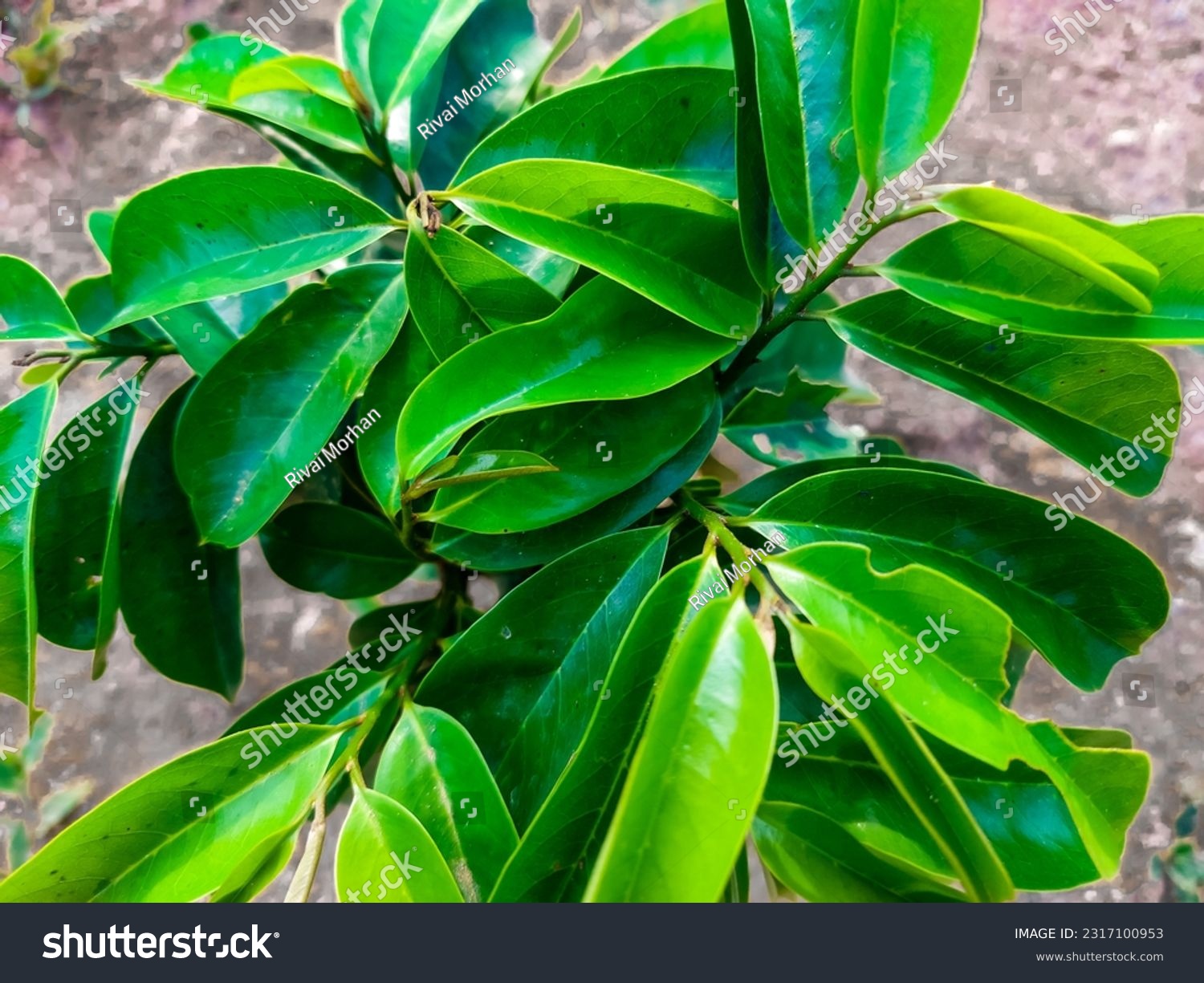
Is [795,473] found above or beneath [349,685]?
above

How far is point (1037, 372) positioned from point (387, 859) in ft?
1.36

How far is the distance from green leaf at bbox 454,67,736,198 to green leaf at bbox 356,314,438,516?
10 cm

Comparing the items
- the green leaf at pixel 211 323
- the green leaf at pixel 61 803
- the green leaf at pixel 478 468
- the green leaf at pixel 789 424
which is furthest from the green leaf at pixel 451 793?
the green leaf at pixel 61 803

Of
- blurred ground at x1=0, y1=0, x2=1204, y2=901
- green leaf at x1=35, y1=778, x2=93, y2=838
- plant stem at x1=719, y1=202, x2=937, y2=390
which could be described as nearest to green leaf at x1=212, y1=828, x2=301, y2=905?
plant stem at x1=719, y1=202, x2=937, y2=390

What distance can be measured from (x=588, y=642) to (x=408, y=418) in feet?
0.52

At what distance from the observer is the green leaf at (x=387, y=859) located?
41 centimetres

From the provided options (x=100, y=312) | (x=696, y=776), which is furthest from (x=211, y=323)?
(x=696, y=776)

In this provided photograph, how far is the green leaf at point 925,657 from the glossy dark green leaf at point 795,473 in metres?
0.13

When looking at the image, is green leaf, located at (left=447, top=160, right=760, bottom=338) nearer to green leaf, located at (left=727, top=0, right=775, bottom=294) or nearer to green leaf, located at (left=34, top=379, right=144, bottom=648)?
green leaf, located at (left=727, top=0, right=775, bottom=294)

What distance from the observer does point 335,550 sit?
2.06 feet

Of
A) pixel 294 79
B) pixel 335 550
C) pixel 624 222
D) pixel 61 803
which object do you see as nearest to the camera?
pixel 624 222

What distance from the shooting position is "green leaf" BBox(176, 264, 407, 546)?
476 millimetres

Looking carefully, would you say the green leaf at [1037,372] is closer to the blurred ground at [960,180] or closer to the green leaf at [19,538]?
the green leaf at [19,538]

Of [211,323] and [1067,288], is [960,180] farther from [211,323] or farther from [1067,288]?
[211,323]
